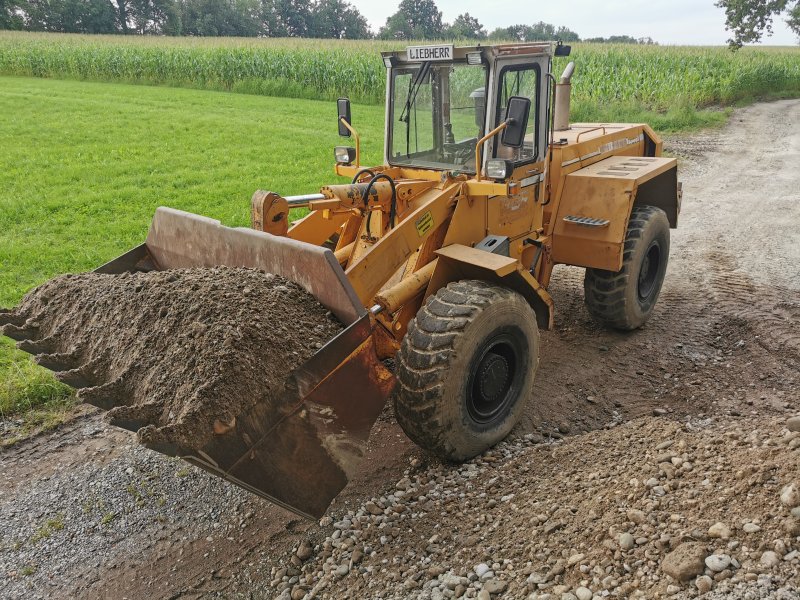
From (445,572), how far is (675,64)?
25.4 metres

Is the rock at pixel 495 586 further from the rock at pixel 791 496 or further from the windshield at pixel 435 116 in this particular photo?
the windshield at pixel 435 116

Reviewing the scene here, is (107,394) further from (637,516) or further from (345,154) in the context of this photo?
(345,154)

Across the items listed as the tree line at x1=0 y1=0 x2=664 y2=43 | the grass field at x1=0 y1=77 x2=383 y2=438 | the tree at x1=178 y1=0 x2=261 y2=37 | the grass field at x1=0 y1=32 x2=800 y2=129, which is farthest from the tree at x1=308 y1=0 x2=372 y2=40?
the grass field at x1=0 y1=77 x2=383 y2=438

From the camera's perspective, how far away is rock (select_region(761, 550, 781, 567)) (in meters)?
2.90

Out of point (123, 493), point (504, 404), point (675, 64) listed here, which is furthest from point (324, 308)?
point (675, 64)

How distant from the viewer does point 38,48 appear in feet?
104

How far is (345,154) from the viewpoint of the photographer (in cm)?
572

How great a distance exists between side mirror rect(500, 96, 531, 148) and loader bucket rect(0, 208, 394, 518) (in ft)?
4.92

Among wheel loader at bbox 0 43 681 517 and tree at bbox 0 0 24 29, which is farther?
tree at bbox 0 0 24 29

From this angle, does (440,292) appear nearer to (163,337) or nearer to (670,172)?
(163,337)

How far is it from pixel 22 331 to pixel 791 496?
451 centimetres

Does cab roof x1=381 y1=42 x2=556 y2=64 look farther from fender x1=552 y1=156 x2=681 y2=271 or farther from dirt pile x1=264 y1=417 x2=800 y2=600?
dirt pile x1=264 y1=417 x2=800 y2=600

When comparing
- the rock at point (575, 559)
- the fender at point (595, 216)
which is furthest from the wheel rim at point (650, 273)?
the rock at point (575, 559)

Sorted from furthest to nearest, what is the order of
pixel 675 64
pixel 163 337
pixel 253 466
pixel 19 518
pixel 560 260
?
pixel 675 64 → pixel 560 260 → pixel 19 518 → pixel 163 337 → pixel 253 466
